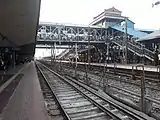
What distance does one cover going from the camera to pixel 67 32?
56781 millimetres

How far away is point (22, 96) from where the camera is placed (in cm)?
1101

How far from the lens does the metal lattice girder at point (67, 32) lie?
53.0 m

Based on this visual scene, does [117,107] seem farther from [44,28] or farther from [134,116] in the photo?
[44,28]

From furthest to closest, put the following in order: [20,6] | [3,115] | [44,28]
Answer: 1. [44,28]
2. [20,6]
3. [3,115]

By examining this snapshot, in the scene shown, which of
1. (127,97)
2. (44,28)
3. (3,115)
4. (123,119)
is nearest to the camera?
(123,119)

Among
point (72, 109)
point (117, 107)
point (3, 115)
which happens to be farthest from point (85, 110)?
point (3, 115)

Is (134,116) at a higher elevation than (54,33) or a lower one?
lower

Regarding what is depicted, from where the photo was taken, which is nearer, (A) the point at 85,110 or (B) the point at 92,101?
(A) the point at 85,110

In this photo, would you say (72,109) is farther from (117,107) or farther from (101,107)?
(117,107)

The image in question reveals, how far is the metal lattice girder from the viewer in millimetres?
52969

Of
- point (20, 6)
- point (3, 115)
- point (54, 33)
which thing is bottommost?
point (3, 115)

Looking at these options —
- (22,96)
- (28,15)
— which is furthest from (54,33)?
(22,96)

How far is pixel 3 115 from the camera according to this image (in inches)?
296

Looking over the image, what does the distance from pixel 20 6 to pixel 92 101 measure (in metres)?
6.10
